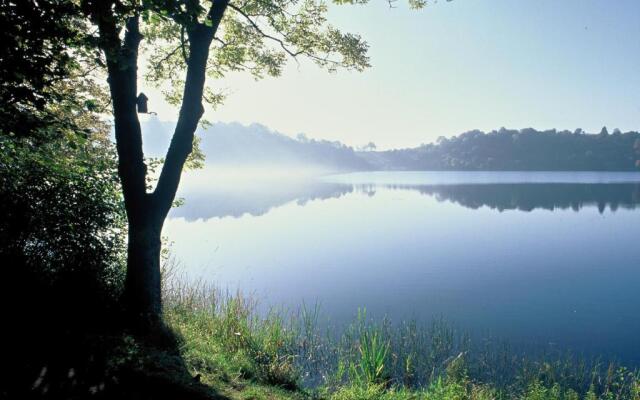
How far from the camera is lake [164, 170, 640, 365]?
13.7 meters

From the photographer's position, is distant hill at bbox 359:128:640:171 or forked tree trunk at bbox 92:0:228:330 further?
distant hill at bbox 359:128:640:171

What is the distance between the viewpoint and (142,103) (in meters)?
7.43

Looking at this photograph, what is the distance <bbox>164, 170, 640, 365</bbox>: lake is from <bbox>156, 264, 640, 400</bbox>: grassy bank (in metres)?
2.28

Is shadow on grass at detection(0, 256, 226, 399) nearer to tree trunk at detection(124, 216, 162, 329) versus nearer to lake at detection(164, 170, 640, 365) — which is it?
tree trunk at detection(124, 216, 162, 329)

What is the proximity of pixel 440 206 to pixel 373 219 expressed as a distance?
15.3 m

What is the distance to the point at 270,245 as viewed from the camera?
2786 centimetres

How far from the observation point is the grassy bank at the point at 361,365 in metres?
6.89

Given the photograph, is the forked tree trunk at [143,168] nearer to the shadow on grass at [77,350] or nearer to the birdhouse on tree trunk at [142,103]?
the birdhouse on tree trunk at [142,103]

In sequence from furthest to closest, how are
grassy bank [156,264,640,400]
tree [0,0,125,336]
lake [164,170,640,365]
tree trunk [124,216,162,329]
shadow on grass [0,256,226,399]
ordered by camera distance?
lake [164,170,640,365]
tree trunk [124,216,162,329]
grassy bank [156,264,640,400]
tree [0,0,125,336]
shadow on grass [0,256,226,399]

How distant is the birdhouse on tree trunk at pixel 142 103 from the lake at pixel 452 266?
9473 mm

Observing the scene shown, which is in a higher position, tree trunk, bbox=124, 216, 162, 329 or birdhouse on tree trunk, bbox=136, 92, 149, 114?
birdhouse on tree trunk, bbox=136, 92, 149, 114

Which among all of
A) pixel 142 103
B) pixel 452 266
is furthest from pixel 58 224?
pixel 452 266

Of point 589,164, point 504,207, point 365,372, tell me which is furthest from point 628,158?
point 365,372

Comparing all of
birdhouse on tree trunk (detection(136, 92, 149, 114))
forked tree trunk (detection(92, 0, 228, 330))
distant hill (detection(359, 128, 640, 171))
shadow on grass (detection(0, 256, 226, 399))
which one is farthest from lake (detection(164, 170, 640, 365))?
distant hill (detection(359, 128, 640, 171))
